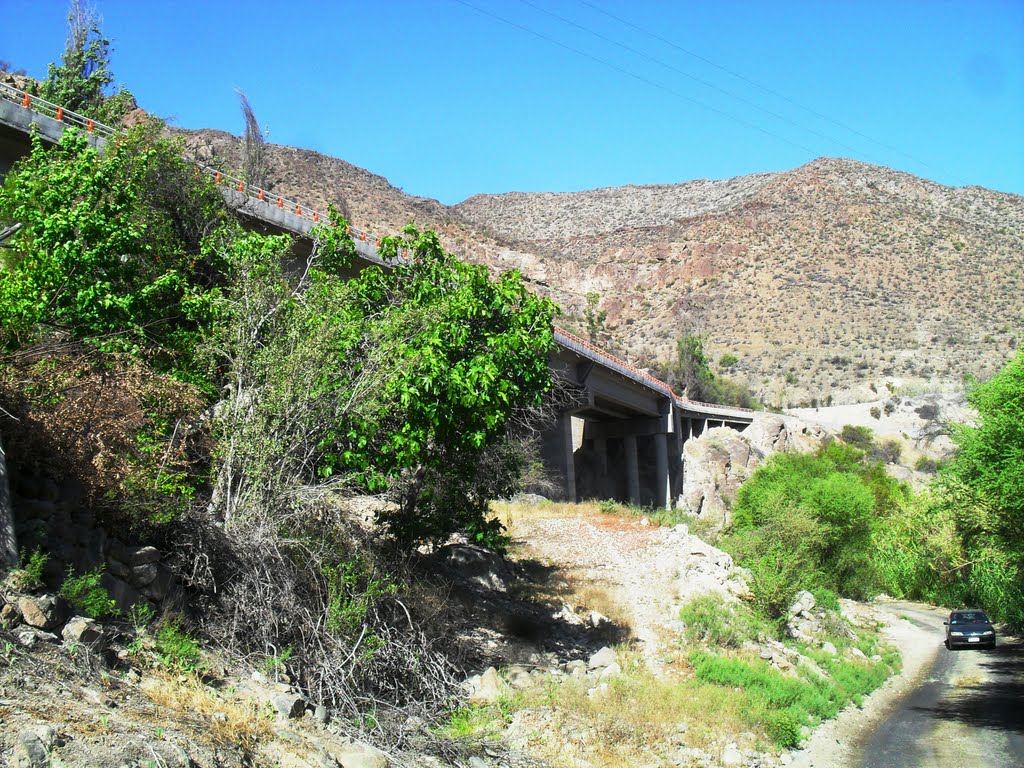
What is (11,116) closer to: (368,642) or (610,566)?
(368,642)

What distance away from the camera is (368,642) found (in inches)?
500

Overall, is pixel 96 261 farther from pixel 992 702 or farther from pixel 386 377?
pixel 992 702

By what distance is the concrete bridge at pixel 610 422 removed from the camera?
31.2 meters

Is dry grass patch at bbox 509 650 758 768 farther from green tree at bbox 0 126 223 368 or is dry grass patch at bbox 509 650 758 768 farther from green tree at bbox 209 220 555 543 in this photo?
green tree at bbox 0 126 223 368

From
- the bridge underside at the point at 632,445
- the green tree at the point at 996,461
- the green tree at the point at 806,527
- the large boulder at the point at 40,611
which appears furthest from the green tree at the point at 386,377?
the bridge underside at the point at 632,445

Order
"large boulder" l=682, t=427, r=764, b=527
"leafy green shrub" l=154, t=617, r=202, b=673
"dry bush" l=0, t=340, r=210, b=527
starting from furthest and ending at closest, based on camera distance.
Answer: "large boulder" l=682, t=427, r=764, b=527 < "dry bush" l=0, t=340, r=210, b=527 < "leafy green shrub" l=154, t=617, r=202, b=673

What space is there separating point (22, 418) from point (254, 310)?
420 centimetres

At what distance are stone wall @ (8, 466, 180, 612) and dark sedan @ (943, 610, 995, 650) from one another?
2804 cm

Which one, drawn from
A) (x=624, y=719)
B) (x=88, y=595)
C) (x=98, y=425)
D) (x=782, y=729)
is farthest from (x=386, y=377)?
(x=782, y=729)

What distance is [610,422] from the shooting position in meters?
61.8

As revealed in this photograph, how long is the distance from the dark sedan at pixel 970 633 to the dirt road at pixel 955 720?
3.42ft

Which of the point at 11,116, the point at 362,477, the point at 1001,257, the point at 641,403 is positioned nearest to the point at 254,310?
the point at 362,477

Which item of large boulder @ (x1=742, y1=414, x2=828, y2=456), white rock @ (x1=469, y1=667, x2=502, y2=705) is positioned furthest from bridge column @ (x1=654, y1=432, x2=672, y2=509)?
white rock @ (x1=469, y1=667, x2=502, y2=705)

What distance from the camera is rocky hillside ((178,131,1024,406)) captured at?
8694 centimetres
